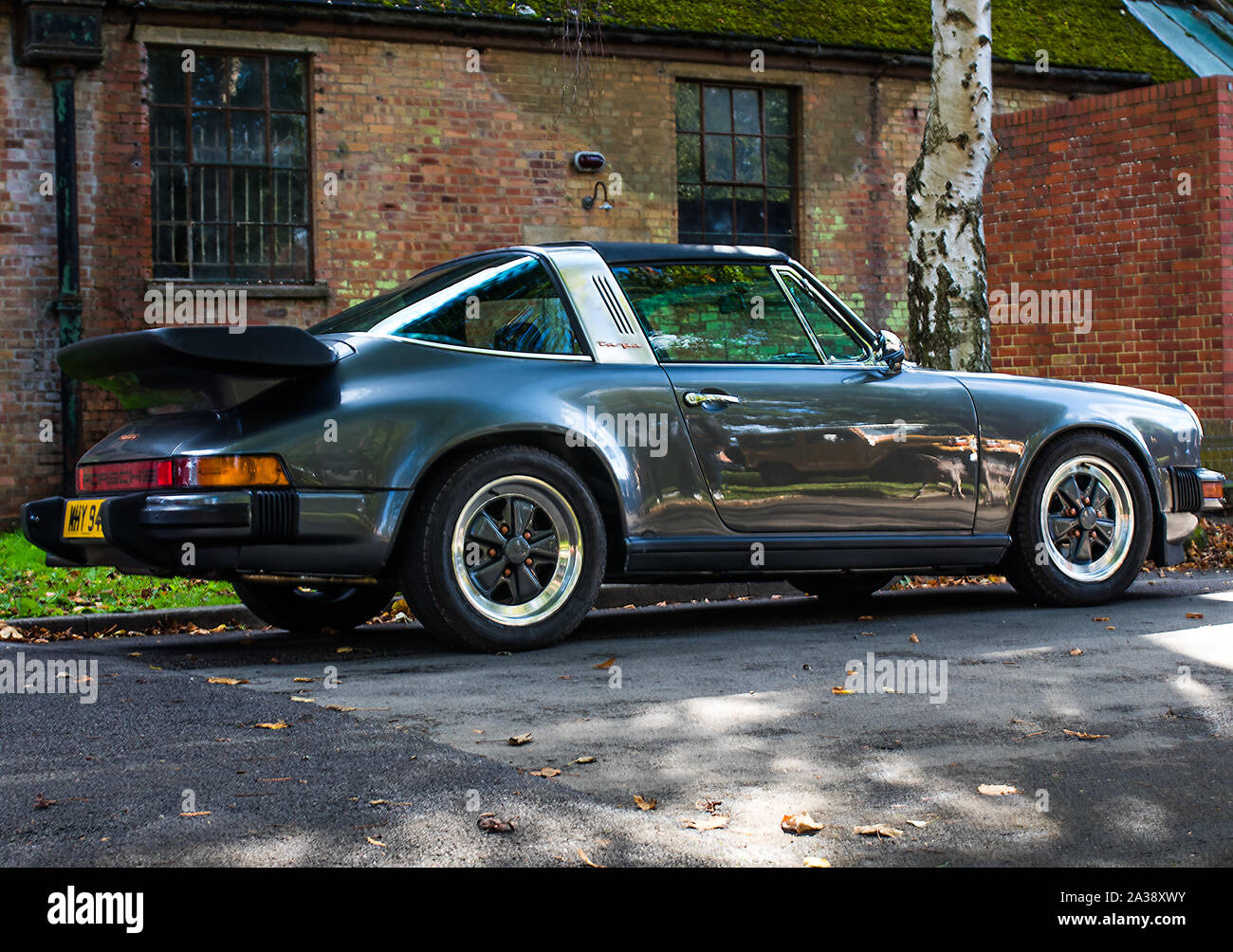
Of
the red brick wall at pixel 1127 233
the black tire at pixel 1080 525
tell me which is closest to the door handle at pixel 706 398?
the black tire at pixel 1080 525

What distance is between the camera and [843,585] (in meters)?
8.04

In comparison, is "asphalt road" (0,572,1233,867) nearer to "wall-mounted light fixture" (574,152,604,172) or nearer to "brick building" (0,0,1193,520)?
"brick building" (0,0,1193,520)

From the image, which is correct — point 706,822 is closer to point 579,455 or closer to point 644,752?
point 644,752

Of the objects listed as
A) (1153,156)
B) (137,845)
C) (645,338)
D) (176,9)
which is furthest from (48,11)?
(137,845)

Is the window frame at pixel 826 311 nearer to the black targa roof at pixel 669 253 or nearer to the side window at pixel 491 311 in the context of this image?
the black targa roof at pixel 669 253

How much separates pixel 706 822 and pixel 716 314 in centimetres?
353

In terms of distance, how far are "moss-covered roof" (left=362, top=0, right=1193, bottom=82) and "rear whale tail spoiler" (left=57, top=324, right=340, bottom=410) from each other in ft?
28.5

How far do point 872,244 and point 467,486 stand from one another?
38.6 feet

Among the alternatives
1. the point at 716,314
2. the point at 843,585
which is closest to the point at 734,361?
the point at 716,314

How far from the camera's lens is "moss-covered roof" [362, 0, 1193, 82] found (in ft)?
49.5

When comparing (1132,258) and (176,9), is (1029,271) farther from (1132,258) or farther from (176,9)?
(176,9)

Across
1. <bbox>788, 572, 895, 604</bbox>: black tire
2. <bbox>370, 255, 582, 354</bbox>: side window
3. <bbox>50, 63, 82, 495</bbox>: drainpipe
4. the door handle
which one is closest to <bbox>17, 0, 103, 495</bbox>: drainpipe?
<bbox>50, 63, 82, 495</bbox>: drainpipe

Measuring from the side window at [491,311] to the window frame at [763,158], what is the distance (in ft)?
31.6

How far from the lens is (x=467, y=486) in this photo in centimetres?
579
